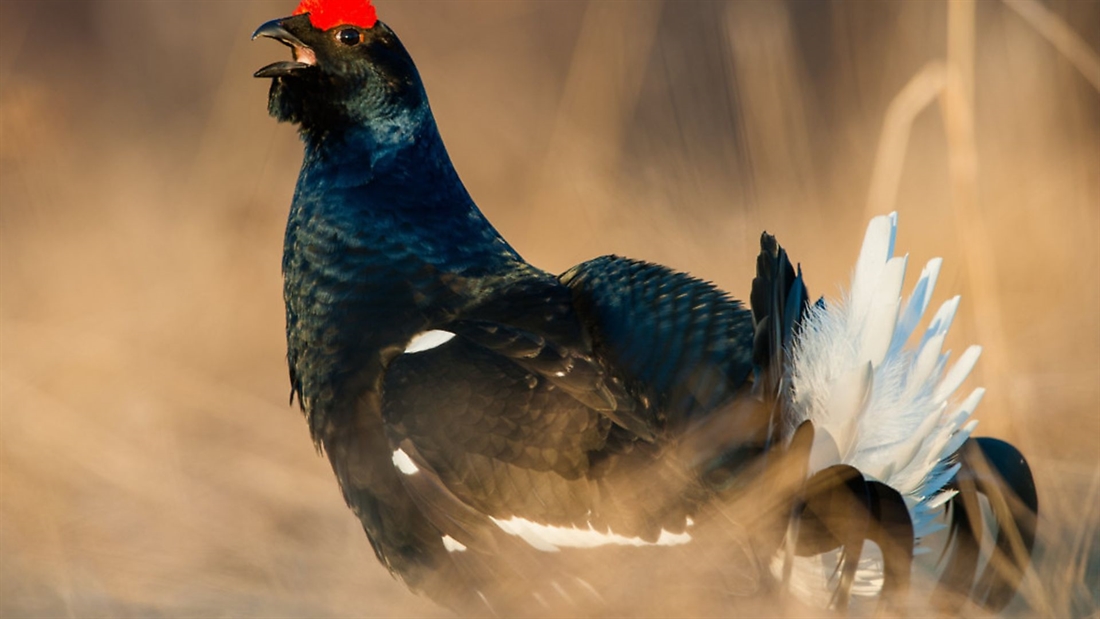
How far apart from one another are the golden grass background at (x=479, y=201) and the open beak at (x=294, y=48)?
1.03 metres

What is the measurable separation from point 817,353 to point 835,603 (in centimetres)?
38

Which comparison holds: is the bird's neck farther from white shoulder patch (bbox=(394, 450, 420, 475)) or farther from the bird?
white shoulder patch (bbox=(394, 450, 420, 475))

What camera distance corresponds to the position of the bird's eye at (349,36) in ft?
7.09

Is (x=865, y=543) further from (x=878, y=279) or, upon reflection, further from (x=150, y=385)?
(x=150, y=385)

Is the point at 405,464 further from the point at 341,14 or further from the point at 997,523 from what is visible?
the point at 997,523

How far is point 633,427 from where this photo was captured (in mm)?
1845

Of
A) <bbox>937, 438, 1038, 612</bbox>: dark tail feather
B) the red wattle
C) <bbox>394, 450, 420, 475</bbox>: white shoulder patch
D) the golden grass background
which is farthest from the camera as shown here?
the golden grass background

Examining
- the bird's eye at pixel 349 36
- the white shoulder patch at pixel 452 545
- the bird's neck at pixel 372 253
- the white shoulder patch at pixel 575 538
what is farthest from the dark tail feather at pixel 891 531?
the bird's eye at pixel 349 36

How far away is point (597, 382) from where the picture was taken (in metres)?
1.89

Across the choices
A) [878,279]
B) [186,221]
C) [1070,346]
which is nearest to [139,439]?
[186,221]

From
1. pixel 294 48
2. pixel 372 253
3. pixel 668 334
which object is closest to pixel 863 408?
pixel 668 334

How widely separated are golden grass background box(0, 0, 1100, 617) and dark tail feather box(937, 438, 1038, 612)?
0.15 meters

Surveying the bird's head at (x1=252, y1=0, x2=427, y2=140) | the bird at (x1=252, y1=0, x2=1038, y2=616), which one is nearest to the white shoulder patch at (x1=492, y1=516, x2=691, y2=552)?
the bird at (x1=252, y1=0, x2=1038, y2=616)

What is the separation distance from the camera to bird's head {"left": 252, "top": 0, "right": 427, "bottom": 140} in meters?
2.16
